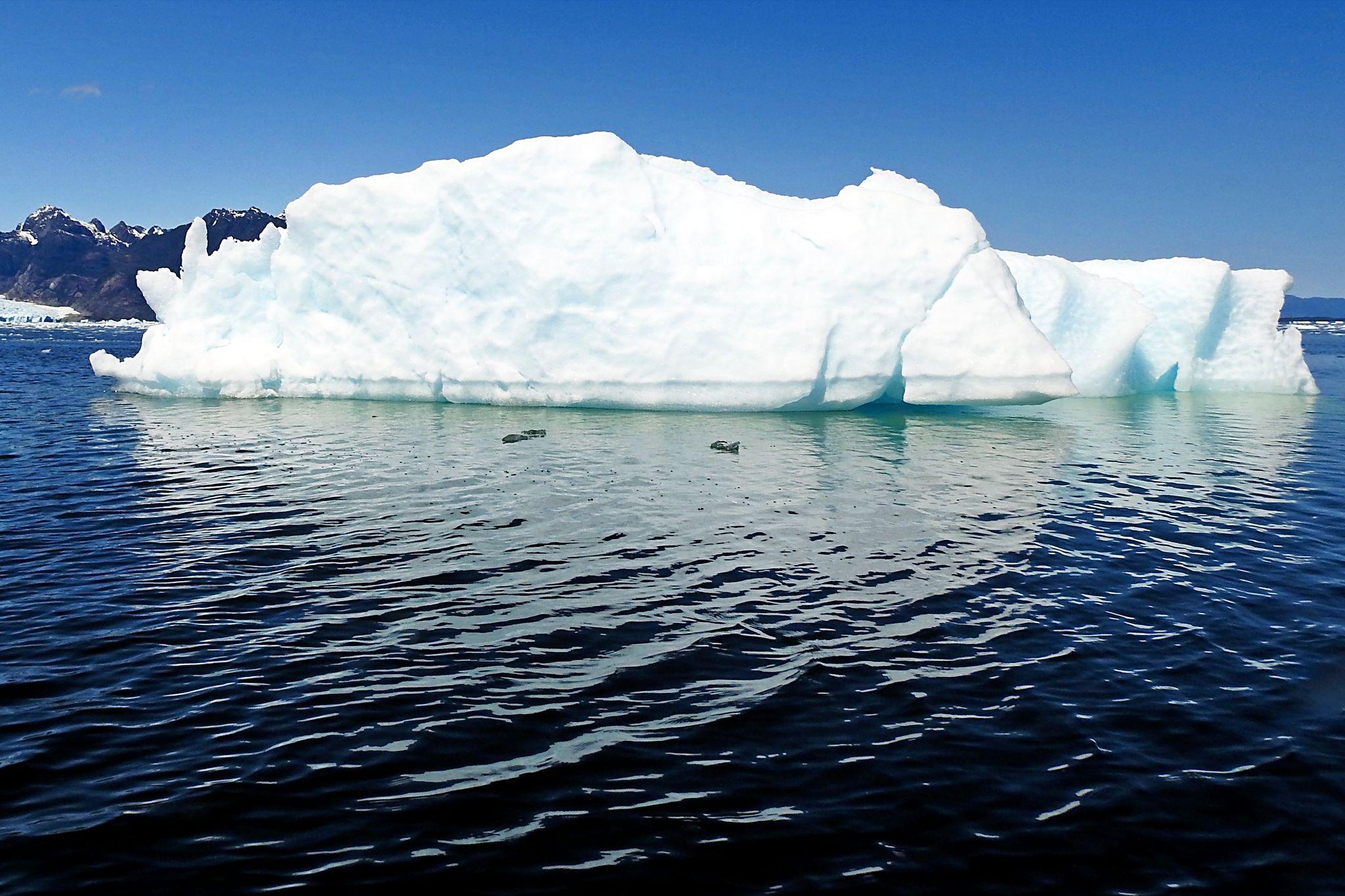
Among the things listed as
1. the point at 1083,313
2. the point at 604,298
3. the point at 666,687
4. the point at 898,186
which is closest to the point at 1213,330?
the point at 1083,313

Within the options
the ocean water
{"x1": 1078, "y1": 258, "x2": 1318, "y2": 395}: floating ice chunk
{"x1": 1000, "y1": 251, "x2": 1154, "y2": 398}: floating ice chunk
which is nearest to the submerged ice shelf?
{"x1": 1000, "y1": 251, "x2": 1154, "y2": 398}: floating ice chunk

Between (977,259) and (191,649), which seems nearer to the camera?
(191,649)

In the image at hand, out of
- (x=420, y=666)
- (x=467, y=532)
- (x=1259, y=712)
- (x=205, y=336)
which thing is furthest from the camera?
(x=205, y=336)

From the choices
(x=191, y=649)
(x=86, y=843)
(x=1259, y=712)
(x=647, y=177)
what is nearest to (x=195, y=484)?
(x=191, y=649)

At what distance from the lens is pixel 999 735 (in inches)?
252

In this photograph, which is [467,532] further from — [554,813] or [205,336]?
[205,336]

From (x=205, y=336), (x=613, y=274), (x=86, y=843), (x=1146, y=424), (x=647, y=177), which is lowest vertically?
(x=86, y=843)

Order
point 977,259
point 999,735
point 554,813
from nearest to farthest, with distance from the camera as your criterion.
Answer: point 554,813
point 999,735
point 977,259

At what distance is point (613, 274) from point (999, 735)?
22.9m

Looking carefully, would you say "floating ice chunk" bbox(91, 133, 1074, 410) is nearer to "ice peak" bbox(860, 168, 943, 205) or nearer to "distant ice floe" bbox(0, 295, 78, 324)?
"ice peak" bbox(860, 168, 943, 205)

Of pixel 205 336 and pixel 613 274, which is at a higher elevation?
pixel 613 274

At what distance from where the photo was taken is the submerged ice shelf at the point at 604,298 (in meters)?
26.4

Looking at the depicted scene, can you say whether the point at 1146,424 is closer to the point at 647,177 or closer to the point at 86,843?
the point at 647,177

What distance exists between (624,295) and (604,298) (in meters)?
0.63
